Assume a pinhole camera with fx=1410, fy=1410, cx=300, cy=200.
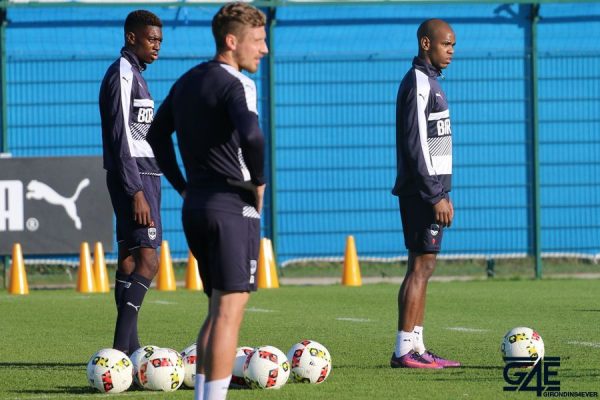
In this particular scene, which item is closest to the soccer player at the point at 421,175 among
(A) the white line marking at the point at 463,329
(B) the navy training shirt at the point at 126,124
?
(B) the navy training shirt at the point at 126,124

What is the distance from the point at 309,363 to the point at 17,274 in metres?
10.7

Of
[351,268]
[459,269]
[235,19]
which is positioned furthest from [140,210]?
[459,269]

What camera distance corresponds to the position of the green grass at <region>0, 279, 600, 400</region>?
8.20 meters

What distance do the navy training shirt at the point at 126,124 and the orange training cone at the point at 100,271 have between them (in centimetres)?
893

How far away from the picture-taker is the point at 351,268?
19297 mm

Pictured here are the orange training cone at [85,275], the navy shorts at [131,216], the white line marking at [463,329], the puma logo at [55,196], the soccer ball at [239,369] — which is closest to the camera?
the soccer ball at [239,369]

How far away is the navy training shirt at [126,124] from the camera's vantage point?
9445 mm

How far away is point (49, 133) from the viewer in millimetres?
20453

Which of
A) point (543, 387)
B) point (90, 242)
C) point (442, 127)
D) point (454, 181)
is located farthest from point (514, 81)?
point (543, 387)

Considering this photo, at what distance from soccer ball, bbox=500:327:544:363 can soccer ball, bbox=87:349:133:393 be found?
8.26 feet

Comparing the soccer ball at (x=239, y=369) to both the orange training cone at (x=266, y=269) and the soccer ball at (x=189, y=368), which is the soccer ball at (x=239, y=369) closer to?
the soccer ball at (x=189, y=368)

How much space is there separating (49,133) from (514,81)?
6943 mm

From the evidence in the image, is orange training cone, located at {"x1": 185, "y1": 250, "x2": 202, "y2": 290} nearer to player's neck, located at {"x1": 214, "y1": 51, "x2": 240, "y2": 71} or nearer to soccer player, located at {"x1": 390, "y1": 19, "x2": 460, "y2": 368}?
soccer player, located at {"x1": 390, "y1": 19, "x2": 460, "y2": 368}

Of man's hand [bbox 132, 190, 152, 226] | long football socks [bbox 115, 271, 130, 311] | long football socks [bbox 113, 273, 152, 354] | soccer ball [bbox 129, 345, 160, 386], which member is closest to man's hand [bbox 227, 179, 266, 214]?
soccer ball [bbox 129, 345, 160, 386]
